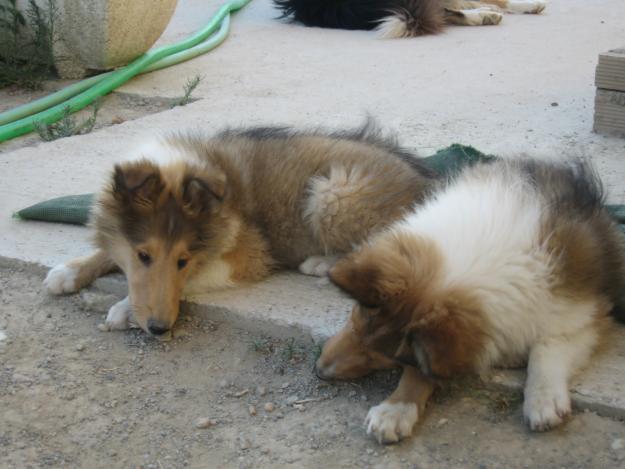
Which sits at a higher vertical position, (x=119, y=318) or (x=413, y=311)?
(x=413, y=311)

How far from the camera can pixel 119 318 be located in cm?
399

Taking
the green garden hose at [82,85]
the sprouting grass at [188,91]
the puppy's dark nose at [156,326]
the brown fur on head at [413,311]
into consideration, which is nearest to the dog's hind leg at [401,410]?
the brown fur on head at [413,311]

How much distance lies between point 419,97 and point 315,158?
275cm

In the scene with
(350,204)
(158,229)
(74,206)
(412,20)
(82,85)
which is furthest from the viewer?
(412,20)

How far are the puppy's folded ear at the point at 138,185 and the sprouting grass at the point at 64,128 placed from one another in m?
2.75

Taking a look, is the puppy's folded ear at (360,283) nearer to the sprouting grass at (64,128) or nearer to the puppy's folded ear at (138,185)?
the puppy's folded ear at (138,185)

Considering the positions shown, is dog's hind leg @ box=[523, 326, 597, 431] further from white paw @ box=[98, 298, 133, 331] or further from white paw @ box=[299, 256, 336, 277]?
white paw @ box=[98, 298, 133, 331]

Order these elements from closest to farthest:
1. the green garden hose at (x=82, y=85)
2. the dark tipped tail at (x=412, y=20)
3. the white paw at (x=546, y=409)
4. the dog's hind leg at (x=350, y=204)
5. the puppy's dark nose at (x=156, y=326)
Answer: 1. the white paw at (x=546, y=409)
2. the puppy's dark nose at (x=156, y=326)
3. the dog's hind leg at (x=350, y=204)
4. the green garden hose at (x=82, y=85)
5. the dark tipped tail at (x=412, y=20)

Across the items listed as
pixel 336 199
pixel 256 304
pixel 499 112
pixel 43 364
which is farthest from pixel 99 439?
pixel 499 112

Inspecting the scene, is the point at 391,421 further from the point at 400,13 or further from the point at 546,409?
the point at 400,13

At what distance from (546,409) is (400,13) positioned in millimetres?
7026

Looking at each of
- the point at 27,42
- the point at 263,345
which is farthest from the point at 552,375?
the point at 27,42

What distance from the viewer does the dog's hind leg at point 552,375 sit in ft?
10.0

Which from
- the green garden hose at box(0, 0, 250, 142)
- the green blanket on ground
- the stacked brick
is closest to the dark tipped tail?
the green garden hose at box(0, 0, 250, 142)
